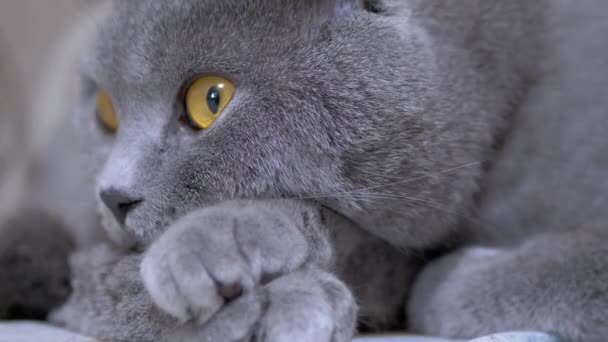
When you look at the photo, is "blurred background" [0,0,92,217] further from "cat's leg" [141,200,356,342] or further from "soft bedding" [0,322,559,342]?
"cat's leg" [141,200,356,342]

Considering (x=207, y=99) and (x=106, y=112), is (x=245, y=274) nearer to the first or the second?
(x=207, y=99)

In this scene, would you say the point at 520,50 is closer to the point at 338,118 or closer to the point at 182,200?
the point at 338,118

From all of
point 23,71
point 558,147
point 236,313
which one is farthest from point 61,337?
point 23,71

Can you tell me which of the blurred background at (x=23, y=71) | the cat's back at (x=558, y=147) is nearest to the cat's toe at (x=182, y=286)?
the cat's back at (x=558, y=147)

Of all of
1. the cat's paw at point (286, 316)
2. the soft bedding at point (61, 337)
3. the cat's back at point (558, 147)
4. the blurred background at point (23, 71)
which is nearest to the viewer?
the cat's paw at point (286, 316)

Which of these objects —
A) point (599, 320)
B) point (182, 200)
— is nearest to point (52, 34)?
point (182, 200)

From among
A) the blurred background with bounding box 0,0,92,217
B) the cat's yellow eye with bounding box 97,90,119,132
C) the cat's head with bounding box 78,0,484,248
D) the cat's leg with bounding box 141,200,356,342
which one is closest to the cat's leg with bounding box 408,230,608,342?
the cat's head with bounding box 78,0,484,248

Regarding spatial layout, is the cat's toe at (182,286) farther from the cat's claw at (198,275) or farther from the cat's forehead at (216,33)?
the cat's forehead at (216,33)
